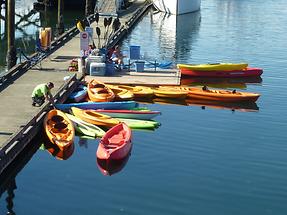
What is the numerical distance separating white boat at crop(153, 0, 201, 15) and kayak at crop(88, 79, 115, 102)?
41.3 m

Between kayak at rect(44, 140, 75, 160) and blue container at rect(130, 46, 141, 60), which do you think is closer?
kayak at rect(44, 140, 75, 160)

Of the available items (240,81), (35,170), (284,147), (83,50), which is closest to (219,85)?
(240,81)

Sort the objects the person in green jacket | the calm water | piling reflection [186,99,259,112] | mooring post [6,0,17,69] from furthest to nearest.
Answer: mooring post [6,0,17,69]
piling reflection [186,99,259,112]
the person in green jacket
the calm water

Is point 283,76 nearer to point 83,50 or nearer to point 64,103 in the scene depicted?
point 83,50

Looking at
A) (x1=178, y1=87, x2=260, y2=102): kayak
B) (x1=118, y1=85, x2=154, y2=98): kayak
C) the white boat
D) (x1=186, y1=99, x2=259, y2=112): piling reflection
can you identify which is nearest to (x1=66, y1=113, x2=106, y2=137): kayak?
(x1=118, y1=85, x2=154, y2=98): kayak

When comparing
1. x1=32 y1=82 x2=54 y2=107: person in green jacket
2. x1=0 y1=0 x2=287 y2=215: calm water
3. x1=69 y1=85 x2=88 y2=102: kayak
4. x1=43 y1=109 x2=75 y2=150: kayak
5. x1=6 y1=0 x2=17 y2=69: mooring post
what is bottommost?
x1=0 y1=0 x2=287 y2=215: calm water

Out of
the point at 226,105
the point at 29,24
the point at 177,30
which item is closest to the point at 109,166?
the point at 226,105

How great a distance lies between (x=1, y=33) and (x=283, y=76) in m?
27.4

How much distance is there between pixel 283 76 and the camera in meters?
39.4

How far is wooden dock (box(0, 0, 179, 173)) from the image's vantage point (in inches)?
870

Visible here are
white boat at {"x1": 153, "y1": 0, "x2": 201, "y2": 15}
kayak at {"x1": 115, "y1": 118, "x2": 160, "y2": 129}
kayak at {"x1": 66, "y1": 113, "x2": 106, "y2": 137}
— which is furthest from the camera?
white boat at {"x1": 153, "y1": 0, "x2": 201, "y2": 15}

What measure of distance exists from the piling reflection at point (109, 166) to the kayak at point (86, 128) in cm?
223

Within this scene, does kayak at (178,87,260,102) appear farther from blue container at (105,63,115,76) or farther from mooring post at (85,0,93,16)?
mooring post at (85,0,93,16)

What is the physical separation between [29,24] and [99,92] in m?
Result: 34.7
